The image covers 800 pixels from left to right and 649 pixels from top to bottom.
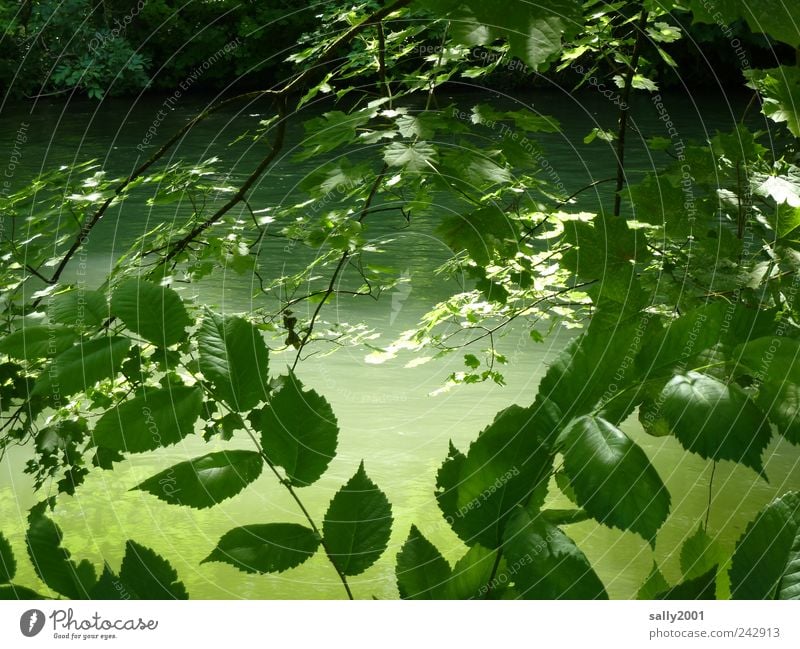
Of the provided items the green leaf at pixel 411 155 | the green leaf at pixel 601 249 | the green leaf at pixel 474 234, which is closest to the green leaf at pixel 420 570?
the green leaf at pixel 601 249

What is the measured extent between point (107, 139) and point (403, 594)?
11.2m

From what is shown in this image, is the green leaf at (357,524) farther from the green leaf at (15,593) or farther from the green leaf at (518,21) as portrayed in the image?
the green leaf at (518,21)

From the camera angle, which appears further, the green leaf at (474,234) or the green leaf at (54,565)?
the green leaf at (474,234)

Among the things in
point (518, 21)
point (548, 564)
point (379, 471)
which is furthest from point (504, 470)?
point (379, 471)

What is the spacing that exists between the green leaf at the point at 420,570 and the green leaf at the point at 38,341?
0.64 ft

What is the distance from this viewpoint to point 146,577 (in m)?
0.37

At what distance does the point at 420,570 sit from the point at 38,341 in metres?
0.22

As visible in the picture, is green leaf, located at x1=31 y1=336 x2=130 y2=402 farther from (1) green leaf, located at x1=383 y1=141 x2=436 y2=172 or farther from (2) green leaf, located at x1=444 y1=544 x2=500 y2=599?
(1) green leaf, located at x1=383 y1=141 x2=436 y2=172

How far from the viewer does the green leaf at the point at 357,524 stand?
1.25 ft

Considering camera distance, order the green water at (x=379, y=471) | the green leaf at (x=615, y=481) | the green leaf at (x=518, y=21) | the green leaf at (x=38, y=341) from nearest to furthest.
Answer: the green leaf at (x=615, y=481) → the green leaf at (x=38, y=341) → the green leaf at (x=518, y=21) → the green water at (x=379, y=471)

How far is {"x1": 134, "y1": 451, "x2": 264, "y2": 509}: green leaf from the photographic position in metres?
0.37

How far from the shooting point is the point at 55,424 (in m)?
1.51

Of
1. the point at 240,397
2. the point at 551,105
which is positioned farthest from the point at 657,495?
the point at 551,105
